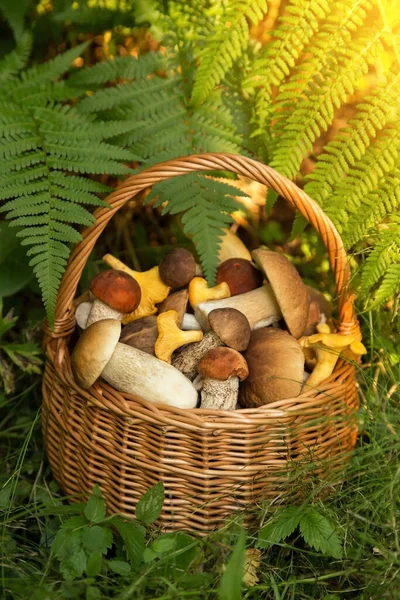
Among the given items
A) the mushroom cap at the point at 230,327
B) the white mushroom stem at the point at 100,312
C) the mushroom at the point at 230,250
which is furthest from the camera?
the mushroom at the point at 230,250

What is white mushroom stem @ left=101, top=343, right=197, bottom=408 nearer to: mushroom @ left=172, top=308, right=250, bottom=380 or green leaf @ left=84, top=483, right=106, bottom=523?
mushroom @ left=172, top=308, right=250, bottom=380

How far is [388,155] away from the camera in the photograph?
213cm

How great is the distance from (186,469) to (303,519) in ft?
1.16

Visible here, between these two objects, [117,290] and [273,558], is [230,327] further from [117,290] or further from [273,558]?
[273,558]

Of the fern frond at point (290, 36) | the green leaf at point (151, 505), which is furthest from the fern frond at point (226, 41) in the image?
the green leaf at point (151, 505)

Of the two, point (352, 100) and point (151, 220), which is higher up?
point (352, 100)

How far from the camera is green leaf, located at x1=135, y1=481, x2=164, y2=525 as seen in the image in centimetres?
176

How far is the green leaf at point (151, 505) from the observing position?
176 cm

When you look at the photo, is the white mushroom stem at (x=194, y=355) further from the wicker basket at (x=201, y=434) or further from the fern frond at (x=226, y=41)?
the fern frond at (x=226, y=41)

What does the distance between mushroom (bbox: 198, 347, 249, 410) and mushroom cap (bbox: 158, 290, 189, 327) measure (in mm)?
252

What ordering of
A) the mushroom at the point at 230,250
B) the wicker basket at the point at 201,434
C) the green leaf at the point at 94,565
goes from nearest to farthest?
the green leaf at the point at 94,565 → the wicker basket at the point at 201,434 → the mushroom at the point at 230,250


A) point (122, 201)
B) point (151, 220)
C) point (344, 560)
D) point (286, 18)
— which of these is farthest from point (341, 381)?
point (151, 220)

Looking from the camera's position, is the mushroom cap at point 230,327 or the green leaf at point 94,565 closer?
the green leaf at point 94,565

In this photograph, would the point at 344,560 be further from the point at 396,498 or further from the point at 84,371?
the point at 84,371
